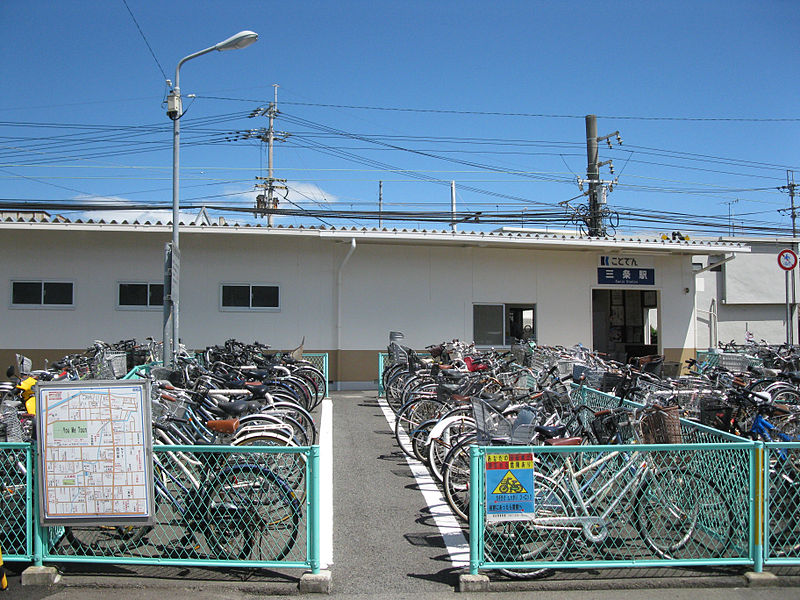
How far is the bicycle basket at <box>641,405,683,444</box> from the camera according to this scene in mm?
4750

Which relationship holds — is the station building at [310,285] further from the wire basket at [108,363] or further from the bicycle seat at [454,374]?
the bicycle seat at [454,374]

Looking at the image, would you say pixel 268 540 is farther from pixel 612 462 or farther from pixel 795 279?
pixel 795 279

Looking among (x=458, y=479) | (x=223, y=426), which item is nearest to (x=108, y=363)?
(x=223, y=426)

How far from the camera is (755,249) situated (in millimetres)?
23297

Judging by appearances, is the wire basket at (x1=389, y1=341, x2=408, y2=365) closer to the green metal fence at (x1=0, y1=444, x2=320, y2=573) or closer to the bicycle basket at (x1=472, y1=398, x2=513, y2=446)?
Answer: the bicycle basket at (x1=472, y1=398, x2=513, y2=446)

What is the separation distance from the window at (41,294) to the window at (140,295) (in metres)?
0.94

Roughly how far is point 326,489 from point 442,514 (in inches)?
47.2

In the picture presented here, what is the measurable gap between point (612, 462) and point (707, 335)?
1697 centimetres

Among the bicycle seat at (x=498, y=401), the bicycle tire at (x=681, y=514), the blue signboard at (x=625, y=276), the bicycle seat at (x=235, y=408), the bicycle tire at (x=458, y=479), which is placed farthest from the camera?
the blue signboard at (x=625, y=276)

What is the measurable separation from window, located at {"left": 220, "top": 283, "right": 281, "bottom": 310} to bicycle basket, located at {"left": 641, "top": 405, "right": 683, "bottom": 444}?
8.68 m

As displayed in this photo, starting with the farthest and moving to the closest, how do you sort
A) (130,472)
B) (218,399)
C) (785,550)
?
(218,399)
(785,550)
(130,472)

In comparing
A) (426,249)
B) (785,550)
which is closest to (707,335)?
(426,249)

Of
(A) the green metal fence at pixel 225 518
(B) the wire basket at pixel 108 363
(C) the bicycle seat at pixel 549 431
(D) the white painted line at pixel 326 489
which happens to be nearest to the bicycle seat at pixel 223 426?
(A) the green metal fence at pixel 225 518

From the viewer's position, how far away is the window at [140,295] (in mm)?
12125
